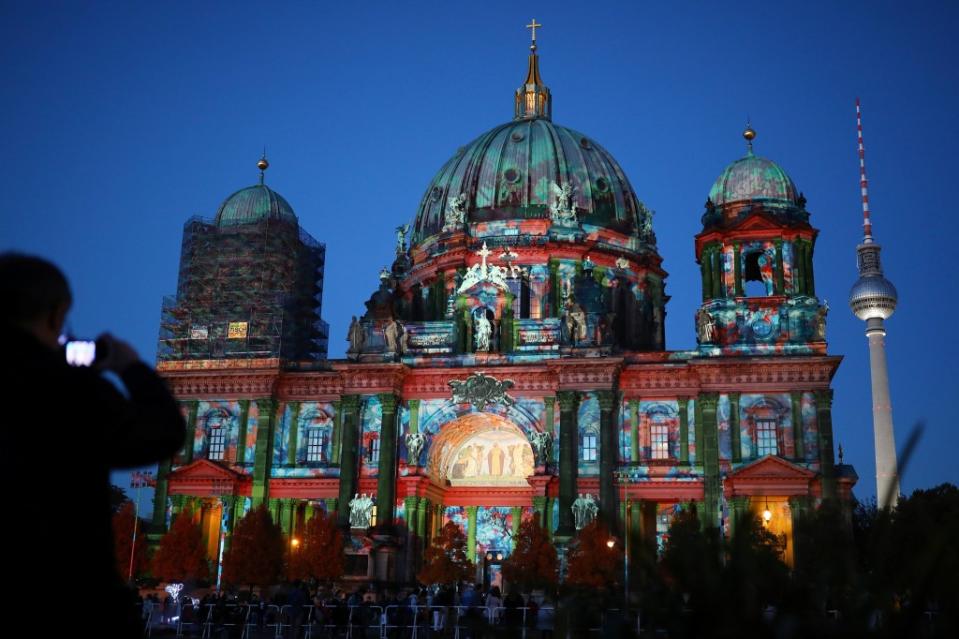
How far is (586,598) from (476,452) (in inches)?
2122

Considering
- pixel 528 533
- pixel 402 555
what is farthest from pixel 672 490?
pixel 402 555

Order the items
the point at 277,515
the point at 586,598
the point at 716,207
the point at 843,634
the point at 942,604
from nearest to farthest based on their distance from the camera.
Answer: the point at 843,634
the point at 942,604
the point at 586,598
the point at 277,515
the point at 716,207

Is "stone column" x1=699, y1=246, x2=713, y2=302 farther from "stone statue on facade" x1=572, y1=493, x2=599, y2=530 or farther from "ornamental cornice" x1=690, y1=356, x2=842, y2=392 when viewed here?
"stone statue on facade" x1=572, y1=493, x2=599, y2=530

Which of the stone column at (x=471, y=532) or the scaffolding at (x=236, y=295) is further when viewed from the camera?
the scaffolding at (x=236, y=295)

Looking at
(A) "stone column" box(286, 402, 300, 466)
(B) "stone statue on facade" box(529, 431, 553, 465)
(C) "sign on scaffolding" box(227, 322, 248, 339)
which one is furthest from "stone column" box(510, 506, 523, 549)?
(C) "sign on scaffolding" box(227, 322, 248, 339)

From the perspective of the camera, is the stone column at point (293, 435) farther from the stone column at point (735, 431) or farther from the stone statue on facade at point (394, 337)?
the stone column at point (735, 431)

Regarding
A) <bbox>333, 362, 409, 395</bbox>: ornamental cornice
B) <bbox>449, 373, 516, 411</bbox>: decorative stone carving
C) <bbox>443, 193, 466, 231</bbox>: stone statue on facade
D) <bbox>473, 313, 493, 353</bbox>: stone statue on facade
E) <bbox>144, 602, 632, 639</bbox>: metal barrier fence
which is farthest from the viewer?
<bbox>443, 193, 466, 231</bbox>: stone statue on facade

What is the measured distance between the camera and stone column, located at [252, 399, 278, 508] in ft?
187

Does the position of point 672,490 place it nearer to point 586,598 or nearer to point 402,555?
point 402,555

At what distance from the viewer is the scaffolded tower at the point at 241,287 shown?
64875 mm

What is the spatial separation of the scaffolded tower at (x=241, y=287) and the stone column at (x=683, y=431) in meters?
23.6

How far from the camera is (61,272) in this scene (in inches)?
160

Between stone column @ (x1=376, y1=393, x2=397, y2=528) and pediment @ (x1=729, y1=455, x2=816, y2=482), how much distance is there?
1689 cm

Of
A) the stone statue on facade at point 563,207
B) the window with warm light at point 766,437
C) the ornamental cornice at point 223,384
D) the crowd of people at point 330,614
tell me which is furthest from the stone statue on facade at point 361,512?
the stone statue on facade at point 563,207
